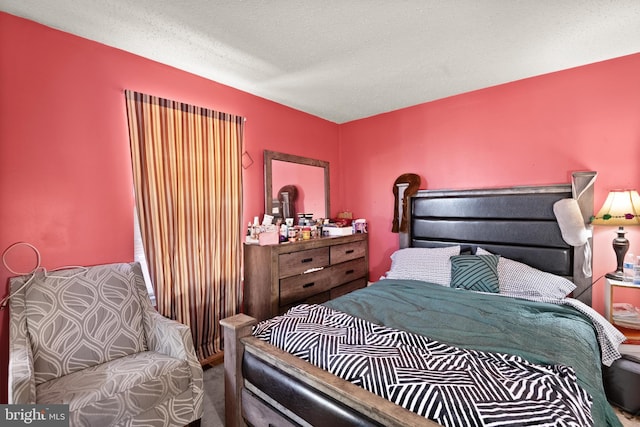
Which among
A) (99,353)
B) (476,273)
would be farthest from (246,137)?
(476,273)

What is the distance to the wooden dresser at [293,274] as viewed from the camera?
2.61m

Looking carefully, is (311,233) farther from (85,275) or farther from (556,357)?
(556,357)

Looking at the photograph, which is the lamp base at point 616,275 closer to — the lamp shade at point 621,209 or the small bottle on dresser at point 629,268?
the small bottle on dresser at point 629,268

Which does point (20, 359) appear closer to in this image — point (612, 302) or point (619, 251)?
point (612, 302)

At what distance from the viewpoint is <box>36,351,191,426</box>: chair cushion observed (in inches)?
53.6

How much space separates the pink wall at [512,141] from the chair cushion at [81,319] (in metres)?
2.70

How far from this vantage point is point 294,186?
335cm

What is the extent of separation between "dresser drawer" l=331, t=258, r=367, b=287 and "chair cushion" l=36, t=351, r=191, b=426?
5.94ft

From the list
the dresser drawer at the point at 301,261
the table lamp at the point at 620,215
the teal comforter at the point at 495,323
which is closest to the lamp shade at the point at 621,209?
the table lamp at the point at 620,215

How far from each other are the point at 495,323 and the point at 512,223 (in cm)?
131

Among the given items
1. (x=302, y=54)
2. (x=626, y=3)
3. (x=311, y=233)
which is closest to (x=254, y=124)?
(x=302, y=54)

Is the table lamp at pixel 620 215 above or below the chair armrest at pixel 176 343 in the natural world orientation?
above

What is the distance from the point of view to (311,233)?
126 inches

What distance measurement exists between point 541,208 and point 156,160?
128 inches
